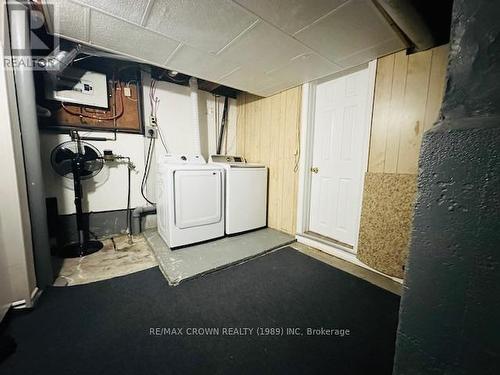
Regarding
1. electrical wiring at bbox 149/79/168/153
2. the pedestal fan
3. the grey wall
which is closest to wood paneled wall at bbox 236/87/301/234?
electrical wiring at bbox 149/79/168/153

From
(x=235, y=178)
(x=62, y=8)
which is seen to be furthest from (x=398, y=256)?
(x=62, y=8)

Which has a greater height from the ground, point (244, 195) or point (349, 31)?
point (349, 31)

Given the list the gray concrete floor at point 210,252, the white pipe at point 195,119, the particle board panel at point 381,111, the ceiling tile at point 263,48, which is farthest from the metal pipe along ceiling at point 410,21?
the white pipe at point 195,119

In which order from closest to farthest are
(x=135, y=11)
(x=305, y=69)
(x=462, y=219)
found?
(x=462, y=219) < (x=135, y=11) < (x=305, y=69)

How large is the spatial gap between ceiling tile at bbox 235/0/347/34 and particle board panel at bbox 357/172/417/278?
60.0 inches

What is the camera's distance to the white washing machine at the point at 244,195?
288 cm

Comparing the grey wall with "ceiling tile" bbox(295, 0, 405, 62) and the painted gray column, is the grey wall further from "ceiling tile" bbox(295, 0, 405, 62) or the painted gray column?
the painted gray column

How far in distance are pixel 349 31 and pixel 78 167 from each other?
123 inches

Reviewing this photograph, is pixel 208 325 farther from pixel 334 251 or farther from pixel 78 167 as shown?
pixel 78 167

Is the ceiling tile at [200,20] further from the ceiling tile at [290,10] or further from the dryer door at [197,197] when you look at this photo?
the dryer door at [197,197]

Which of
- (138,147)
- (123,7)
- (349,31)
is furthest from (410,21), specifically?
(138,147)

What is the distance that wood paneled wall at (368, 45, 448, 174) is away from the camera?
1.76 meters

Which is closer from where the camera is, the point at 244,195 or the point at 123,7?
the point at 123,7

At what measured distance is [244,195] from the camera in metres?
3.03
